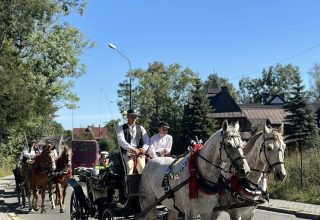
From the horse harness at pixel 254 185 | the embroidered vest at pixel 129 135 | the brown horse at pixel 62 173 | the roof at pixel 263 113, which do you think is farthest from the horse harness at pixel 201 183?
the roof at pixel 263 113

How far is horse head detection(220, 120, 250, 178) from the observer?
652 cm

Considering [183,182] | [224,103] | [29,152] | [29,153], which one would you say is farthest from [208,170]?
[224,103]

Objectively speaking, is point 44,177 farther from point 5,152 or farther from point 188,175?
point 5,152

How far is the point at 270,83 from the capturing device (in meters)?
118

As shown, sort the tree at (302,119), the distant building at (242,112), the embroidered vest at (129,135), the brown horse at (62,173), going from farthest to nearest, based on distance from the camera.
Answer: the distant building at (242,112)
the tree at (302,119)
the brown horse at (62,173)
the embroidered vest at (129,135)

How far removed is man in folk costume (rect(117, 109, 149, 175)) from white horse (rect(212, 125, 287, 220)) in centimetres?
191

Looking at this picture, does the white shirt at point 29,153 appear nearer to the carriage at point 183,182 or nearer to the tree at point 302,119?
the carriage at point 183,182

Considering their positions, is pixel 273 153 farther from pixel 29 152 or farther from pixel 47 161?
pixel 29 152

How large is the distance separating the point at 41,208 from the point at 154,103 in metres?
65.3

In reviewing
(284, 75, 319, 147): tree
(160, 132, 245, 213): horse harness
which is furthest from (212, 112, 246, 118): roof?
(160, 132, 245, 213): horse harness

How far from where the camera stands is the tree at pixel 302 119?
49156mm

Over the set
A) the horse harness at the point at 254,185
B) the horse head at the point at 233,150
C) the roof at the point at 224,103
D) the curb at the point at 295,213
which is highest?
the roof at the point at 224,103

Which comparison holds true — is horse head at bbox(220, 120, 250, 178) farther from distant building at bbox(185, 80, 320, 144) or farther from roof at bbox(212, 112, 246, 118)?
roof at bbox(212, 112, 246, 118)

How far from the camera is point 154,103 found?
A: 80625 mm
